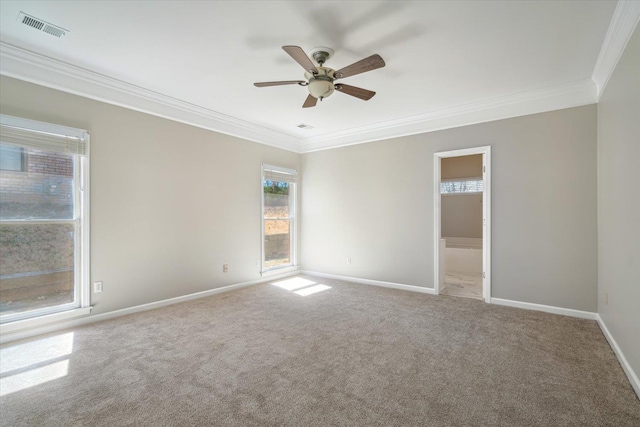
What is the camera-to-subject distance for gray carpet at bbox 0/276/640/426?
1793 millimetres

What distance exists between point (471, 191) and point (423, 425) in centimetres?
681

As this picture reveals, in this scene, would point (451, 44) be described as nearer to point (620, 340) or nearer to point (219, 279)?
point (620, 340)

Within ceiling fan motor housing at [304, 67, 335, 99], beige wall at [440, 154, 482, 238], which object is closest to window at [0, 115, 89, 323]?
ceiling fan motor housing at [304, 67, 335, 99]

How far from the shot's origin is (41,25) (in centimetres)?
239

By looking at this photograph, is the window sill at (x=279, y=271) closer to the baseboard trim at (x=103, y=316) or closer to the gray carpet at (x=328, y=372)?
the baseboard trim at (x=103, y=316)

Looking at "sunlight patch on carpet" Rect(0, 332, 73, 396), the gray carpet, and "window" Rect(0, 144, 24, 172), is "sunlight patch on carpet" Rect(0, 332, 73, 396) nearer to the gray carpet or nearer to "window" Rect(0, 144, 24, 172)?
the gray carpet

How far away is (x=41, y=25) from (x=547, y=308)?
5.81 meters

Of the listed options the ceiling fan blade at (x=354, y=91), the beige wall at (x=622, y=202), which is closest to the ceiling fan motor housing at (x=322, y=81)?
the ceiling fan blade at (x=354, y=91)

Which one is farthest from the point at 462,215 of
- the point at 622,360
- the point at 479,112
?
the point at 622,360

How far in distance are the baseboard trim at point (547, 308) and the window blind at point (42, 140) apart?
5292 millimetres

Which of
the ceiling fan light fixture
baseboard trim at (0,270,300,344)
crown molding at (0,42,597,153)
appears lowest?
baseboard trim at (0,270,300,344)

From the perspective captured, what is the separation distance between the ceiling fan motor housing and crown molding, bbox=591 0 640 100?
2.11 metres

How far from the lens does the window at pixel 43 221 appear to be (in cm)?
284

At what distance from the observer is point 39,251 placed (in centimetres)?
301
